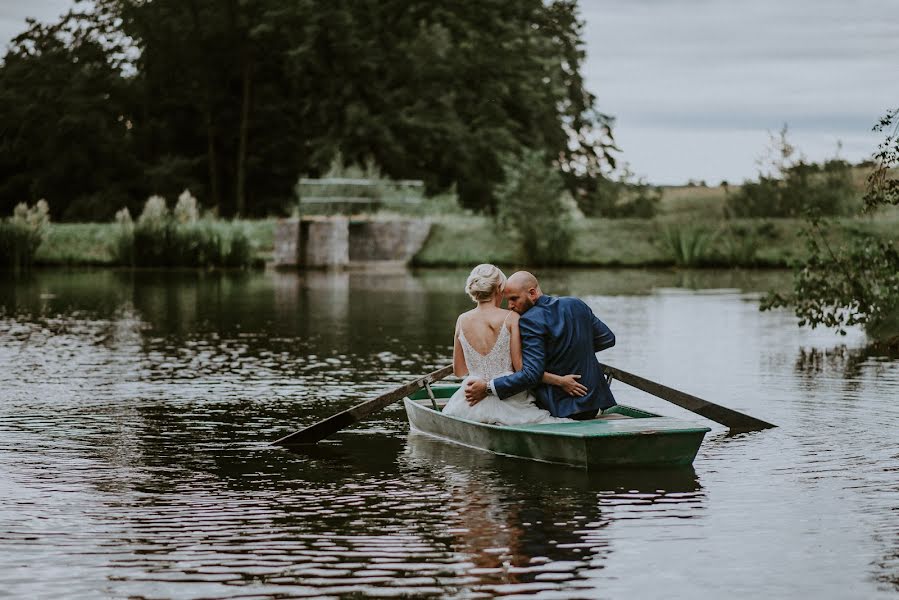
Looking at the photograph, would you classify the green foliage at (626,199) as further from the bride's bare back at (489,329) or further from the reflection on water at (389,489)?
the bride's bare back at (489,329)

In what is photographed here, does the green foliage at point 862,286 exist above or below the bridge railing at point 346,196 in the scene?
below

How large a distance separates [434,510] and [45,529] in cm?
192

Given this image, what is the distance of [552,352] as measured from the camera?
945cm

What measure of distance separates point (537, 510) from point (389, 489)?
99cm

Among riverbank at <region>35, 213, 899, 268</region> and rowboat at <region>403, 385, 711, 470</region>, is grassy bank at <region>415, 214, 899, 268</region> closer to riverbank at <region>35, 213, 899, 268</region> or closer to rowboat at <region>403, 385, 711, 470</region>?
riverbank at <region>35, 213, 899, 268</region>

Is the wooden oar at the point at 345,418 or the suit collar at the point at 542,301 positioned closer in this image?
the suit collar at the point at 542,301

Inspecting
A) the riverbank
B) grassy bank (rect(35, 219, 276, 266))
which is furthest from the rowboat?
grassy bank (rect(35, 219, 276, 266))

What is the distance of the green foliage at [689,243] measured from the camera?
37.7 metres

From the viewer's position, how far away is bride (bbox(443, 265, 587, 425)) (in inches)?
371

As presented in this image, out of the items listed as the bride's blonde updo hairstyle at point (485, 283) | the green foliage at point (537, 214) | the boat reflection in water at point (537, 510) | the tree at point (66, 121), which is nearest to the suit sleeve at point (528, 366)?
the bride's blonde updo hairstyle at point (485, 283)

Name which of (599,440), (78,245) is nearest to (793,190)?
(78,245)

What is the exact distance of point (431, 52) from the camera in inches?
1954

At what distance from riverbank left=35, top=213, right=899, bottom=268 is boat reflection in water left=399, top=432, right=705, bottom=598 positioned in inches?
1124

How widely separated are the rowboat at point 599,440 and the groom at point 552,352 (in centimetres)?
20
